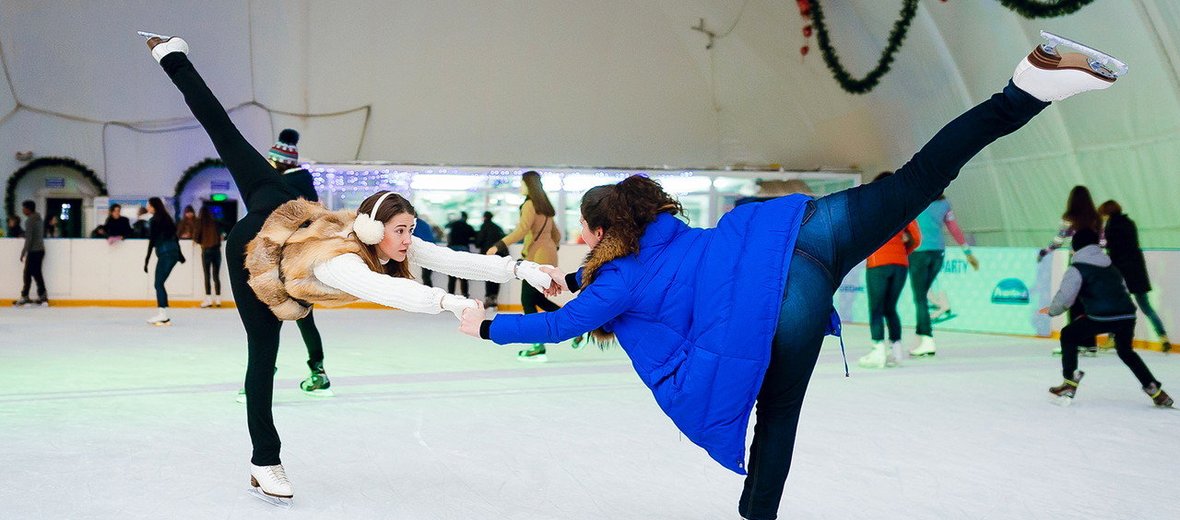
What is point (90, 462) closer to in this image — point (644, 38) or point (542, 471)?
point (542, 471)

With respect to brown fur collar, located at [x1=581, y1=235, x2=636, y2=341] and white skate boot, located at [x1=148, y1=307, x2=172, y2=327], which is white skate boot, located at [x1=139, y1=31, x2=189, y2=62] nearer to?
brown fur collar, located at [x1=581, y1=235, x2=636, y2=341]

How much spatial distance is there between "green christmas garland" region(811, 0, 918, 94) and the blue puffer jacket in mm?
11668

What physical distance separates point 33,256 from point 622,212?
11994mm

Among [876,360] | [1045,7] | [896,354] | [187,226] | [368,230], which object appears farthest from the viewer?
[187,226]

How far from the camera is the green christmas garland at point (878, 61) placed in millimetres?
12933

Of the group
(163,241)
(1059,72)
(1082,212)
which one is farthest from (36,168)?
(1059,72)

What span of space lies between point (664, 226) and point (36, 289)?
12.5 metres

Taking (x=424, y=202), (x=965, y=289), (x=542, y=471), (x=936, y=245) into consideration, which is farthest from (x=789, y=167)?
(x=542, y=471)

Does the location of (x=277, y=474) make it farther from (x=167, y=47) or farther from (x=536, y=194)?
(x=536, y=194)

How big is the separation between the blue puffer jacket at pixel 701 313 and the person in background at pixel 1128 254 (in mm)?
6086

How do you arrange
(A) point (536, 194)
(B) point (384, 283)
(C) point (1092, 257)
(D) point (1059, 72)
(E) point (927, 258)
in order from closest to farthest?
(D) point (1059, 72)
(B) point (384, 283)
(C) point (1092, 257)
(A) point (536, 194)
(E) point (927, 258)

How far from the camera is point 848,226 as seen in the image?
2.11 meters

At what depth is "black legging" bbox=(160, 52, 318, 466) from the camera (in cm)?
291

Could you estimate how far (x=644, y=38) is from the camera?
18.0m
